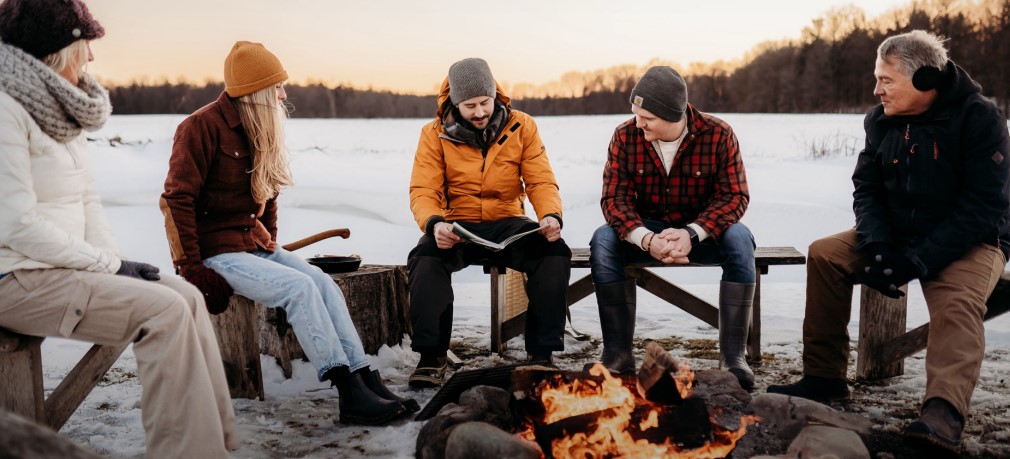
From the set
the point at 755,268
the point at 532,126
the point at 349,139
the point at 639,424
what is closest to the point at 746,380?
the point at 755,268

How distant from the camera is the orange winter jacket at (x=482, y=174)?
15.5 ft

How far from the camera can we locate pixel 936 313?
360 cm

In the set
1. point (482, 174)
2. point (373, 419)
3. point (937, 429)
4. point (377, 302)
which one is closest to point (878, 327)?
point (937, 429)

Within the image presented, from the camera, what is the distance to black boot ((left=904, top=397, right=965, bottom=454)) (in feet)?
10.8

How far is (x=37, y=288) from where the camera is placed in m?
2.98

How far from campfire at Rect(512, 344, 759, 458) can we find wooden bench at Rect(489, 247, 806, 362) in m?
1.38

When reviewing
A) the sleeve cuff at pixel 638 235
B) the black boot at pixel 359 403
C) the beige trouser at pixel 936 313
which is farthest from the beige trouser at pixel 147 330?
the beige trouser at pixel 936 313

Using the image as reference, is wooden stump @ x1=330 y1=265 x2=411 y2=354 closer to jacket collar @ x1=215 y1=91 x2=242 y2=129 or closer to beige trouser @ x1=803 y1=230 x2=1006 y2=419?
jacket collar @ x1=215 y1=91 x2=242 y2=129

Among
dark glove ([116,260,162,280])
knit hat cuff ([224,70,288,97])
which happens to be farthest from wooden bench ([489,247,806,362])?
dark glove ([116,260,162,280])

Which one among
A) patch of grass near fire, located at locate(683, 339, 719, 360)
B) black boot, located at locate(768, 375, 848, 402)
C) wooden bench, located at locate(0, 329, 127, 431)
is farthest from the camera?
patch of grass near fire, located at locate(683, 339, 719, 360)

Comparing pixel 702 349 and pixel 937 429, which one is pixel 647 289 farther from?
pixel 937 429

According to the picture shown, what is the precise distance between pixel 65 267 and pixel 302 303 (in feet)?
3.61

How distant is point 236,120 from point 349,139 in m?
12.9

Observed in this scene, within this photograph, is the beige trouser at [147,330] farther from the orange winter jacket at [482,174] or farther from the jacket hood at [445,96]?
the jacket hood at [445,96]
